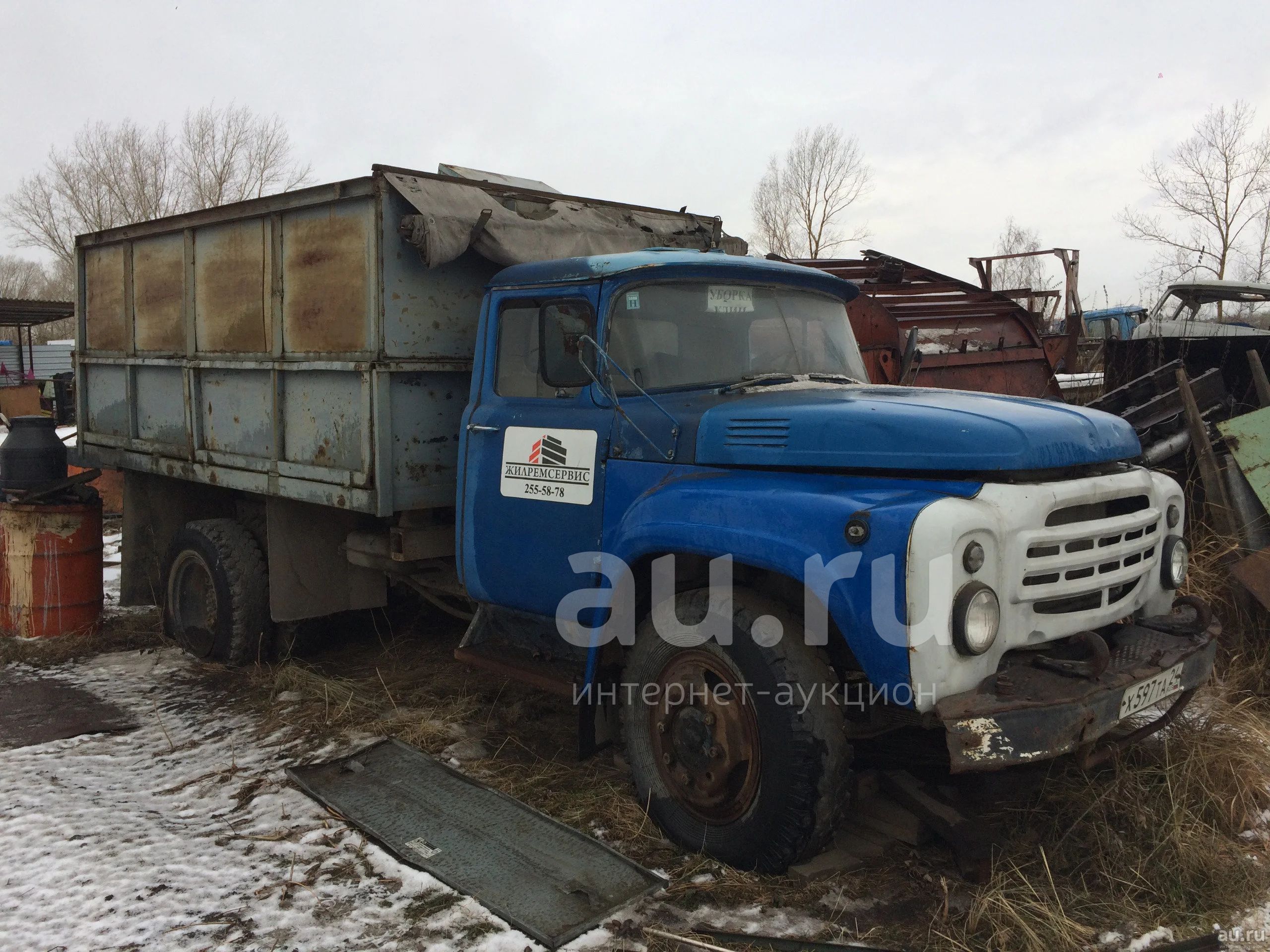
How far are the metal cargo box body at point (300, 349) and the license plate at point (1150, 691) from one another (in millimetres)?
3256

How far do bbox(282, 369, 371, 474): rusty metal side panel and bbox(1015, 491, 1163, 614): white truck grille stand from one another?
3.12 meters

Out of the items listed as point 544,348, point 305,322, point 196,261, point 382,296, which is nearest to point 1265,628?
point 544,348

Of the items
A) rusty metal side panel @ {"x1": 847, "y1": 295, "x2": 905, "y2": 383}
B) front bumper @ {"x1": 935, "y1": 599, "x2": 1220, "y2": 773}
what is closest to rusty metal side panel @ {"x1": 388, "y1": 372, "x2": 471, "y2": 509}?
front bumper @ {"x1": 935, "y1": 599, "x2": 1220, "y2": 773}

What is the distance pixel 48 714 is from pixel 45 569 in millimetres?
1713

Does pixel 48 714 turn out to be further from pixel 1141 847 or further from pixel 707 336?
pixel 1141 847

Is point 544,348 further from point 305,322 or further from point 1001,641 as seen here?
point 1001,641

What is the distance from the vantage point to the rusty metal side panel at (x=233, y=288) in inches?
222

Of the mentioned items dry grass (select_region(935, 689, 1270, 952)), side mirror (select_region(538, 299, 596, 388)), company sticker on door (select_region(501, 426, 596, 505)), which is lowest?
dry grass (select_region(935, 689, 1270, 952))

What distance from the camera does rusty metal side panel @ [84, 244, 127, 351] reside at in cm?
693

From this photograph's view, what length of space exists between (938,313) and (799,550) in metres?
6.22

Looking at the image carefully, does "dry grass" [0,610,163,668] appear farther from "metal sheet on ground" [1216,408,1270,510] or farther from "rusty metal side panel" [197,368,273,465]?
"metal sheet on ground" [1216,408,1270,510]

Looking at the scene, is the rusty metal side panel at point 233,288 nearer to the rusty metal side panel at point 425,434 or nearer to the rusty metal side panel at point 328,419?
the rusty metal side panel at point 328,419

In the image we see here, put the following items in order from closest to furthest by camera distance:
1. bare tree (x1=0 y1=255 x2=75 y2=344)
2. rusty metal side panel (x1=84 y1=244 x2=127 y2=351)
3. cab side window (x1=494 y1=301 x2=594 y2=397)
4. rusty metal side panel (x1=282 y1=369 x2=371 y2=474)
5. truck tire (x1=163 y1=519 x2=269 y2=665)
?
cab side window (x1=494 y1=301 x2=594 y2=397)
rusty metal side panel (x1=282 y1=369 x2=371 y2=474)
truck tire (x1=163 y1=519 x2=269 y2=665)
rusty metal side panel (x1=84 y1=244 x2=127 y2=351)
bare tree (x1=0 y1=255 x2=75 y2=344)

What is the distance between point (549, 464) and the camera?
4230mm
